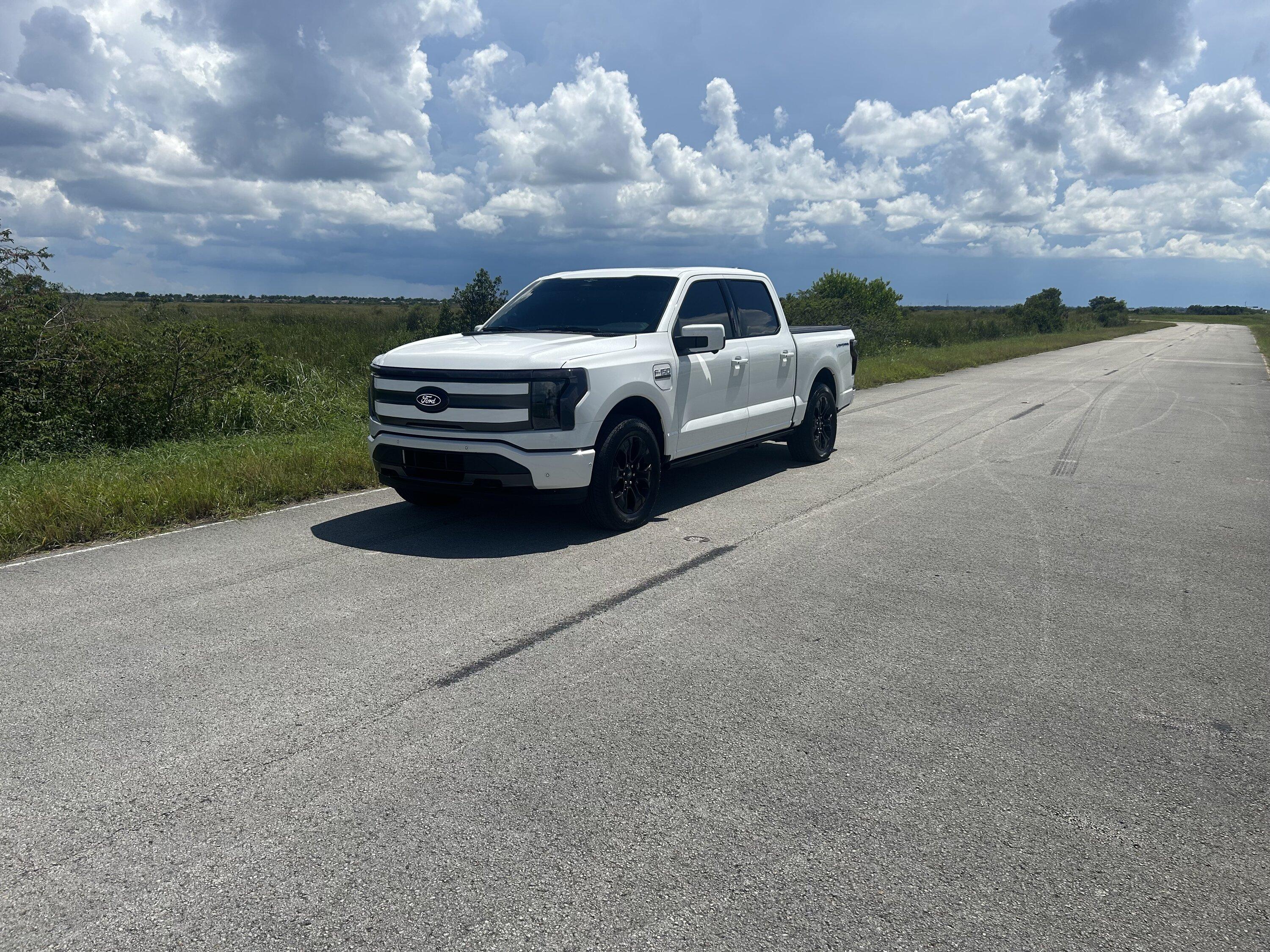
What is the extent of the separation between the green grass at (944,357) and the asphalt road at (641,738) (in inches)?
563

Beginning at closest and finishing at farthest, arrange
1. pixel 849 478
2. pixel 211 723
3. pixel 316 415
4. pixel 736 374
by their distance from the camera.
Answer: pixel 211 723, pixel 736 374, pixel 849 478, pixel 316 415

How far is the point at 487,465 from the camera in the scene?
6711 millimetres

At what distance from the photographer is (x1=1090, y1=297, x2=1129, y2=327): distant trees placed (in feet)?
354

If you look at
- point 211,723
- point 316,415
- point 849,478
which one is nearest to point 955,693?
point 211,723

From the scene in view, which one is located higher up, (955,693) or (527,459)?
(527,459)

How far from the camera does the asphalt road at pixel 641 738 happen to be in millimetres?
2723

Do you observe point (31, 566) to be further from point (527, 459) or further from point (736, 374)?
point (736, 374)

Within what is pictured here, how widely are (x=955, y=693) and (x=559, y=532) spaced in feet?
12.0

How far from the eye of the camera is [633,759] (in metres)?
3.58

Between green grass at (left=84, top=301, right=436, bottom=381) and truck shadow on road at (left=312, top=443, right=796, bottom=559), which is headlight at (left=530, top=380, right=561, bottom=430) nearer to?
truck shadow on road at (left=312, top=443, right=796, bottom=559)

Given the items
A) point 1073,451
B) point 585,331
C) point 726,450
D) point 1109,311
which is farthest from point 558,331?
point 1109,311

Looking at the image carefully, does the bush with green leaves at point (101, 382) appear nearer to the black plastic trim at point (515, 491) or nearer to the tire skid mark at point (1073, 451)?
the black plastic trim at point (515, 491)

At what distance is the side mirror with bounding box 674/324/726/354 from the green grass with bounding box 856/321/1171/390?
1243 cm

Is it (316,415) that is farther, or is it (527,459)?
(316,415)
